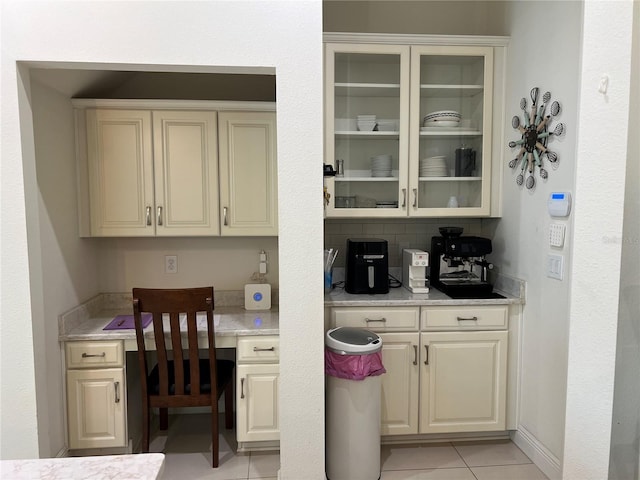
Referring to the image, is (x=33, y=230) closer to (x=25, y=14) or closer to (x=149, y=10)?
(x=25, y=14)

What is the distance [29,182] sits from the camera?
6.29ft

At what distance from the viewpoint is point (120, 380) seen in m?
2.30

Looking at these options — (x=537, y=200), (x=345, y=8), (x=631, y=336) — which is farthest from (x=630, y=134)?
(x=345, y=8)

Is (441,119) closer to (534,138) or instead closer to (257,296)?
(534,138)

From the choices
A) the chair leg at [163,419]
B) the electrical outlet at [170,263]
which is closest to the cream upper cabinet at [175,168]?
the electrical outlet at [170,263]

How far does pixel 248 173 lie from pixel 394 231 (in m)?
1.18

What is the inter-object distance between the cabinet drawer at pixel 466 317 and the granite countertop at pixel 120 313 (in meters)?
0.95

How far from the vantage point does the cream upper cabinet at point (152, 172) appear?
2.54 meters

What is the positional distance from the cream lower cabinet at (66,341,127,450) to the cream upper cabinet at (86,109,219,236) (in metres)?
0.75

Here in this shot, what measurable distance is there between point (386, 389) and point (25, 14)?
8.85 feet

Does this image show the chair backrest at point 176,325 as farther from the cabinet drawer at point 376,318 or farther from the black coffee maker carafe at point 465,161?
the black coffee maker carafe at point 465,161

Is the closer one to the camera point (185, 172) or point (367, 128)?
point (185, 172)

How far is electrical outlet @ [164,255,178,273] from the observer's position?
Result: 2893 millimetres

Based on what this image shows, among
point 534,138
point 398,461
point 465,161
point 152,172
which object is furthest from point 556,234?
point 152,172
